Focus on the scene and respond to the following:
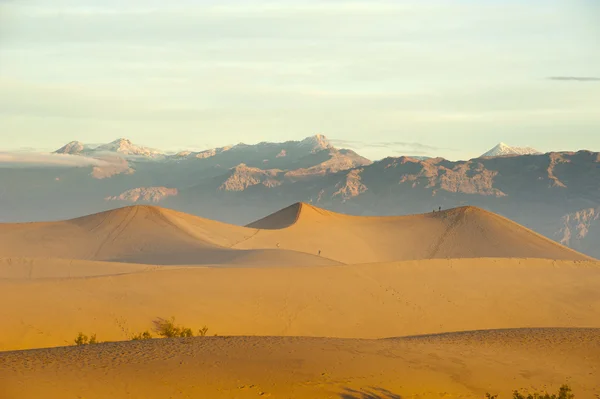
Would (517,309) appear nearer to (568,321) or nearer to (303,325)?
(568,321)

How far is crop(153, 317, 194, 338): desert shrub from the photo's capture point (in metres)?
32.8

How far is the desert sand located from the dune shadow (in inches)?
1.1

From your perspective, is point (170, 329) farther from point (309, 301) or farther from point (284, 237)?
point (284, 237)

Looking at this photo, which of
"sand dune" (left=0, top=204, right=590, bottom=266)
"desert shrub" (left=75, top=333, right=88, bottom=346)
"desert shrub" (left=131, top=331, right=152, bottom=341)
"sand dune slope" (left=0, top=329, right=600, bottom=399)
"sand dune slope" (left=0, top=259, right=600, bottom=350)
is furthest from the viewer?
"sand dune" (left=0, top=204, right=590, bottom=266)

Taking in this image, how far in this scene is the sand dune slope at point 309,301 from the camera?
1359 inches

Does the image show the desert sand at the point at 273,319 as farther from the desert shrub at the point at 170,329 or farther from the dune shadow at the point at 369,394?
the desert shrub at the point at 170,329

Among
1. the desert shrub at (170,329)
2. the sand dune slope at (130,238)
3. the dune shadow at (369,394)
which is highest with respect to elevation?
the dune shadow at (369,394)

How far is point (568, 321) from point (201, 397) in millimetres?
31031

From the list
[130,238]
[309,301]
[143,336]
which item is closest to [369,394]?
[143,336]

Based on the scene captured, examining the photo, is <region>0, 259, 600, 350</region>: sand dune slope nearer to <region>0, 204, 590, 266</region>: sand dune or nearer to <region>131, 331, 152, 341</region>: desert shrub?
<region>131, 331, 152, 341</region>: desert shrub

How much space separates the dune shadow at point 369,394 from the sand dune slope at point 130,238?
1816 inches

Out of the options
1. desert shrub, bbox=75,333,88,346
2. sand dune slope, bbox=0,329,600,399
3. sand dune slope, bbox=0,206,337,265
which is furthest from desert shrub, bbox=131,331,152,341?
sand dune slope, bbox=0,206,337,265

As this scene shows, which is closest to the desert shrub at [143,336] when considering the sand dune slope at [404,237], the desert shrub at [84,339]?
the desert shrub at [84,339]

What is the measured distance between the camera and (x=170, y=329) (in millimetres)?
33188
